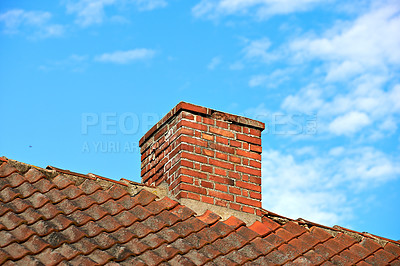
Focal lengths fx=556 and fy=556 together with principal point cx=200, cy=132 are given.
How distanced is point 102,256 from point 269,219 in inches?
97.5

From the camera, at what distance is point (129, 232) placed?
4832 mm

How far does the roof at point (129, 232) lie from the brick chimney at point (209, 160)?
268 mm

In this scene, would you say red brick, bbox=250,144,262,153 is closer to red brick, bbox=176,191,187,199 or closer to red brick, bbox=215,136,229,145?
red brick, bbox=215,136,229,145

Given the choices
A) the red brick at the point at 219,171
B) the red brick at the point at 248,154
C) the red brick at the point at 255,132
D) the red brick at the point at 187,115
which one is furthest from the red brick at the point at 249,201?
the red brick at the point at 187,115

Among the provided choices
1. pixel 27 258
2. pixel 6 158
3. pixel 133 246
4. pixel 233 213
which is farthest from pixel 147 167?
pixel 27 258

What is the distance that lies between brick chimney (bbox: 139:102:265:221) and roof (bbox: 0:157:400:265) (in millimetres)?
268

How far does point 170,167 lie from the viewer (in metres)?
6.32

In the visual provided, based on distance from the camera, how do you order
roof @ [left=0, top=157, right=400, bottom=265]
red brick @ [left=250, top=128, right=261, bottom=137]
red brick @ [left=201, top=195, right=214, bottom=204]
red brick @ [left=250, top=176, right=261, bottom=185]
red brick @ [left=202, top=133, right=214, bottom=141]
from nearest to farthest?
roof @ [left=0, top=157, right=400, bottom=265] → red brick @ [left=201, top=195, right=214, bottom=204] → red brick @ [left=202, top=133, right=214, bottom=141] → red brick @ [left=250, top=176, right=261, bottom=185] → red brick @ [left=250, top=128, right=261, bottom=137]

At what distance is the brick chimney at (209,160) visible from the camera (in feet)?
19.9

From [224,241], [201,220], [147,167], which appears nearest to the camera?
[224,241]

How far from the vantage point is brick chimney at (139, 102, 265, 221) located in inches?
239

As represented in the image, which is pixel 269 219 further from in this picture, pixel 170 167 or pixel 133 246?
pixel 133 246

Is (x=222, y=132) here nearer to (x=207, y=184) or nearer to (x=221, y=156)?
(x=221, y=156)

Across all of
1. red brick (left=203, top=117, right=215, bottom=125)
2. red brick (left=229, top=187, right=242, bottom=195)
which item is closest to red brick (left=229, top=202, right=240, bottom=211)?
red brick (left=229, top=187, right=242, bottom=195)
